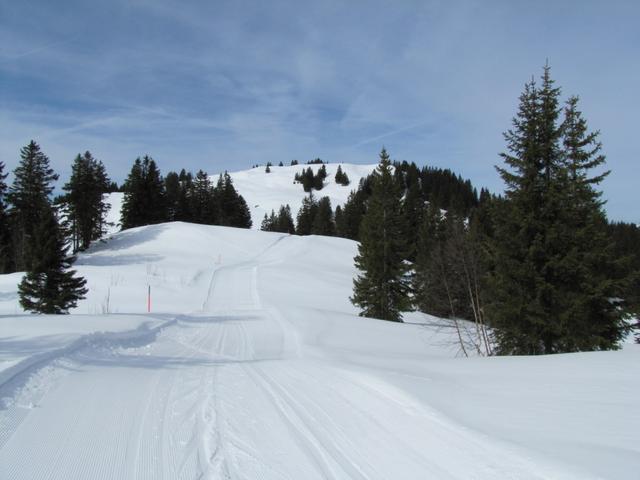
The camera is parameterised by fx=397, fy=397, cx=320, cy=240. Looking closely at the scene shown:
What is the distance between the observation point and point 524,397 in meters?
5.34

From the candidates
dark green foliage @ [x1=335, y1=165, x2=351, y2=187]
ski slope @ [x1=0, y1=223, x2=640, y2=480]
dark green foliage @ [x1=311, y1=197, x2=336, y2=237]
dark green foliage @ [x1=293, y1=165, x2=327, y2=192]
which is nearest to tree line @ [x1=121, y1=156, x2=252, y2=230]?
dark green foliage @ [x1=311, y1=197, x2=336, y2=237]

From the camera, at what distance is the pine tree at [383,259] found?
2442 centimetres

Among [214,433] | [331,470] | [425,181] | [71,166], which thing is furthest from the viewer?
[425,181]

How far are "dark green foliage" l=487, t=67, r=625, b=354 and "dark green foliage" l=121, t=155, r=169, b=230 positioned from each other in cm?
5197

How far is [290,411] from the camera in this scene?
17.0ft

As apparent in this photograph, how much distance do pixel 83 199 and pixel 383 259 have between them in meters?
36.5

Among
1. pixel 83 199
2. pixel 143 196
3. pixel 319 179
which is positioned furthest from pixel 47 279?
pixel 319 179

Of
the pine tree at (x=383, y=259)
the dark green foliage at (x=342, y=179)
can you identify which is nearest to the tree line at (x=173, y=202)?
the pine tree at (x=383, y=259)

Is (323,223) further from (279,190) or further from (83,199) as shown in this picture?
(279,190)

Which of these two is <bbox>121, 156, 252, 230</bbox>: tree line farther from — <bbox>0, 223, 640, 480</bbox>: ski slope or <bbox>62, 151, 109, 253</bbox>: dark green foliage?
<bbox>0, 223, 640, 480</bbox>: ski slope

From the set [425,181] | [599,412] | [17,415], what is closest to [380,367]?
[599,412]

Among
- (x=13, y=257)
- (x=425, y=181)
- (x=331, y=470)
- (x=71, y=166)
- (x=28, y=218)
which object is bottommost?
(x=331, y=470)

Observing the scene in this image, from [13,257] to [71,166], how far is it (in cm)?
1153

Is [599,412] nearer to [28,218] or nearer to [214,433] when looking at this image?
[214,433]
